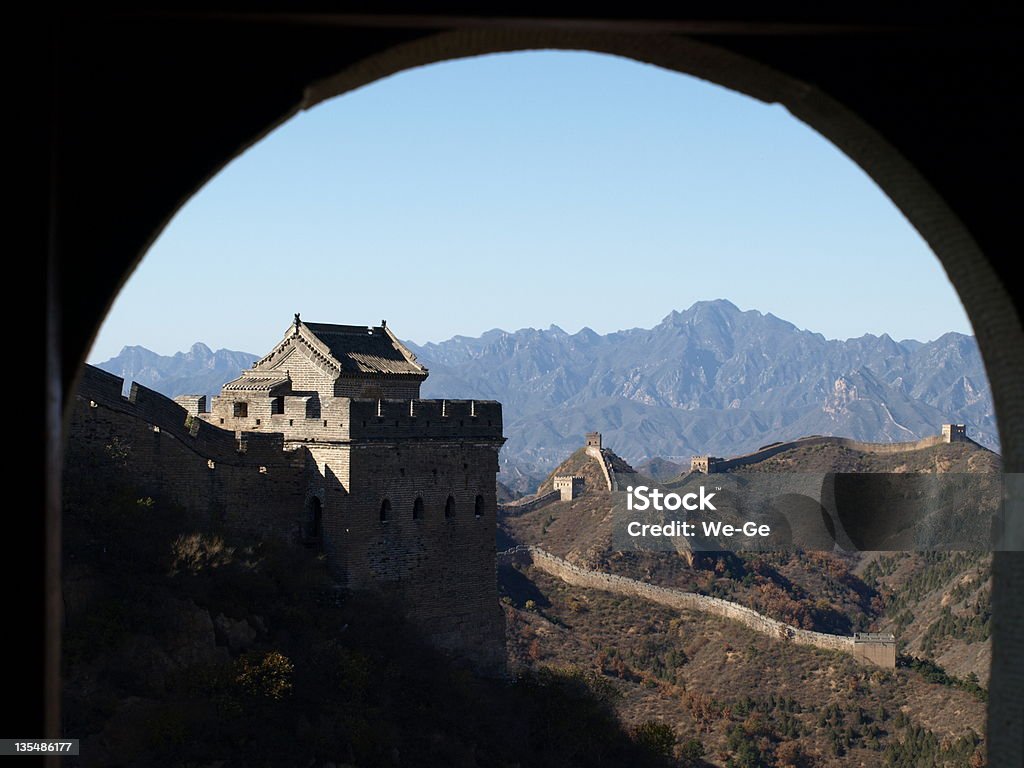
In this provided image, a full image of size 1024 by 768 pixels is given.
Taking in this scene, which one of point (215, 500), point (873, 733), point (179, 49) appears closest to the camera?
point (179, 49)

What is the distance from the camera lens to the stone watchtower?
22172 mm

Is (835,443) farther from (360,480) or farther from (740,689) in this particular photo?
(360,480)

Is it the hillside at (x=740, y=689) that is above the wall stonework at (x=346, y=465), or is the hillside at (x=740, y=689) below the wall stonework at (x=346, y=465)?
below

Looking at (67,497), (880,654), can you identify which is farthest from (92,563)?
(880,654)

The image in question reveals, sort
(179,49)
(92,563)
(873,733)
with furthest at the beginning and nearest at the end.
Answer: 1. (873,733)
2. (92,563)
3. (179,49)

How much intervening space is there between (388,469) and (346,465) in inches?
33.5

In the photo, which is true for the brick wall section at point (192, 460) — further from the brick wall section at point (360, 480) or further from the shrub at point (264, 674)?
the shrub at point (264, 674)

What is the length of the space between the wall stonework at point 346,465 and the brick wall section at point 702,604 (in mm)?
26899

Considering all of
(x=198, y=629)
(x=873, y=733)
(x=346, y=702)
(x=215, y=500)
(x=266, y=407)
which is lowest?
(x=873, y=733)

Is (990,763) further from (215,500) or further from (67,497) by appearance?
(215,500)

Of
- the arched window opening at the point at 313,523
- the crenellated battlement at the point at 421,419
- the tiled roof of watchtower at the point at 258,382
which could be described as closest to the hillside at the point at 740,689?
the crenellated battlement at the point at 421,419

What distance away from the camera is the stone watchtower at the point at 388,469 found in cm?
2217

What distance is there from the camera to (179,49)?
332 cm

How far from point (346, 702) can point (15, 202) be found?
17.4 meters
